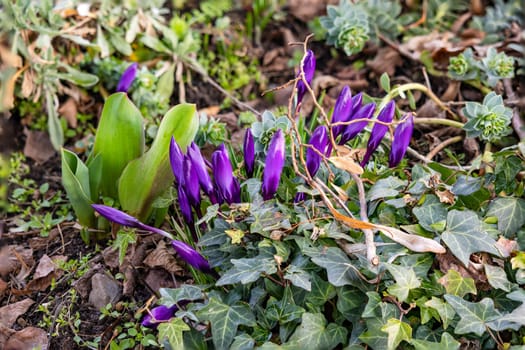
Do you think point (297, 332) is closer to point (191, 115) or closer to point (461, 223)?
point (461, 223)

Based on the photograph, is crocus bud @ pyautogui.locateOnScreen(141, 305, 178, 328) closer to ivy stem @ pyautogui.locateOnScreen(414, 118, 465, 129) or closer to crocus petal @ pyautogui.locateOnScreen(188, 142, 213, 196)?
crocus petal @ pyautogui.locateOnScreen(188, 142, 213, 196)

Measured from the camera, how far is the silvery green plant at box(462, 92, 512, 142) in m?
2.29

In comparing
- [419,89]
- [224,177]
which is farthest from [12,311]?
[419,89]

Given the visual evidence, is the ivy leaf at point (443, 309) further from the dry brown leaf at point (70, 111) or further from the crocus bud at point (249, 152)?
the dry brown leaf at point (70, 111)

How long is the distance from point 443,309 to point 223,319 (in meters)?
0.58

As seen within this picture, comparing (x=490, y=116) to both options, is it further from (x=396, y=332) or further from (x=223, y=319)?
(x=223, y=319)

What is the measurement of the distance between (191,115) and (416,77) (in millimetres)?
1347

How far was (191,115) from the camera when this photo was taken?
223 centimetres

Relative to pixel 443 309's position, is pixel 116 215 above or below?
above

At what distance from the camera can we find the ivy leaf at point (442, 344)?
1.64 m

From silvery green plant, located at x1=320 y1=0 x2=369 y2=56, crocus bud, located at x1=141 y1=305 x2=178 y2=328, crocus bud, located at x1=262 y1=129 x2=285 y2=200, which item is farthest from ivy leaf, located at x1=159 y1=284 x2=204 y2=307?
silvery green plant, located at x1=320 y1=0 x2=369 y2=56

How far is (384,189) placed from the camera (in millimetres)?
1899

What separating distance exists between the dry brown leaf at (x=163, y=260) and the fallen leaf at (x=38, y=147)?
0.92m

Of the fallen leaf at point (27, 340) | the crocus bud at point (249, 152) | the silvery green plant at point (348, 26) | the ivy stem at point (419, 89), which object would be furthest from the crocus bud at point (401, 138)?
the fallen leaf at point (27, 340)
